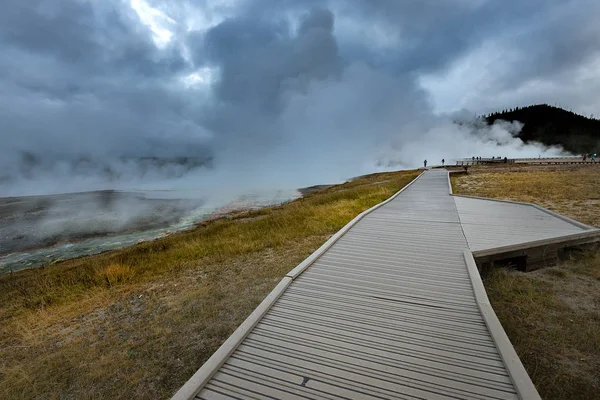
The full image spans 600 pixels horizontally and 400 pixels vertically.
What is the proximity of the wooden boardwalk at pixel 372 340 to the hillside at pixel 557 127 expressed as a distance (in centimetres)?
16013

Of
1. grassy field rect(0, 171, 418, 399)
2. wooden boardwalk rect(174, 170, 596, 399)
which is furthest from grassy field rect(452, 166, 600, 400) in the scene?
grassy field rect(0, 171, 418, 399)

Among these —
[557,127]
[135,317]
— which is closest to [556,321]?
[135,317]

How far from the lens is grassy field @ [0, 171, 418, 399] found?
13.9 feet

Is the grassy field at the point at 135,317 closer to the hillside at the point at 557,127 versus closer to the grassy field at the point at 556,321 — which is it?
the grassy field at the point at 556,321

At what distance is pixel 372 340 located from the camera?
351cm

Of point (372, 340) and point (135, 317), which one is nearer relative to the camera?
point (372, 340)

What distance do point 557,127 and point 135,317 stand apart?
187 metres

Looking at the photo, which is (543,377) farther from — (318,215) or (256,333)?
(318,215)

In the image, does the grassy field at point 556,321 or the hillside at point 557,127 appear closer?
the grassy field at point 556,321

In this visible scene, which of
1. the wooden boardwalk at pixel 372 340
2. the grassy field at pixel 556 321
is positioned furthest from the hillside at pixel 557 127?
the wooden boardwalk at pixel 372 340

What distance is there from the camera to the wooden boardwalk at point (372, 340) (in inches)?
110

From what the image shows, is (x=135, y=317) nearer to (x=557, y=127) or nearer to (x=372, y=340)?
(x=372, y=340)

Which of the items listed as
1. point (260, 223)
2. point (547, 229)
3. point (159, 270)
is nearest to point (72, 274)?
point (159, 270)

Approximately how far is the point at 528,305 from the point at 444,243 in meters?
2.08
